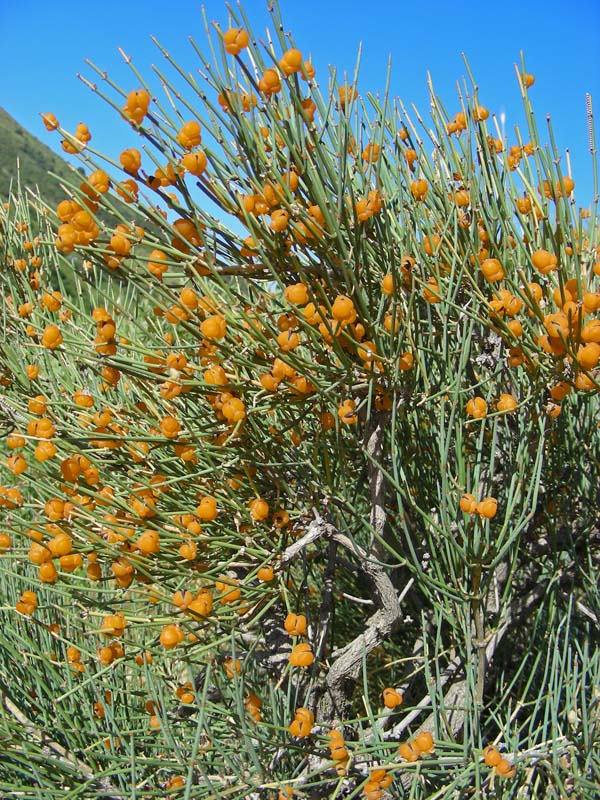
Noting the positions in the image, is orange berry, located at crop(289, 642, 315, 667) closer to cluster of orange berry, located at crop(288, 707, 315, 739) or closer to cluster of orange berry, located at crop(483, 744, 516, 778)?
cluster of orange berry, located at crop(288, 707, 315, 739)

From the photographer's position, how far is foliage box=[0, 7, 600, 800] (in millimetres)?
1112

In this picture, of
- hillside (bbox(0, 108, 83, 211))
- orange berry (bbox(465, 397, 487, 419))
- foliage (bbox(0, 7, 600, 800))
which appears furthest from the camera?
hillside (bbox(0, 108, 83, 211))

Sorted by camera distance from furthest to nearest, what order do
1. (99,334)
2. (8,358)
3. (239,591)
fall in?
1. (8,358)
2. (239,591)
3. (99,334)

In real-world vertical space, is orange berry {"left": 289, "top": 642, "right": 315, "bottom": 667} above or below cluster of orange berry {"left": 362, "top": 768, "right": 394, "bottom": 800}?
above

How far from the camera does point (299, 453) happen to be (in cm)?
149

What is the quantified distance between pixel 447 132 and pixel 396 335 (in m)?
0.65

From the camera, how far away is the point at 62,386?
2.22 m

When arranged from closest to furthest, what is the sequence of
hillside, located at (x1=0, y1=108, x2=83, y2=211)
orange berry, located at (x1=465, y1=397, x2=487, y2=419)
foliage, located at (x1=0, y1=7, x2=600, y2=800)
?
1. foliage, located at (x1=0, y1=7, x2=600, y2=800)
2. orange berry, located at (x1=465, y1=397, x2=487, y2=419)
3. hillside, located at (x1=0, y1=108, x2=83, y2=211)

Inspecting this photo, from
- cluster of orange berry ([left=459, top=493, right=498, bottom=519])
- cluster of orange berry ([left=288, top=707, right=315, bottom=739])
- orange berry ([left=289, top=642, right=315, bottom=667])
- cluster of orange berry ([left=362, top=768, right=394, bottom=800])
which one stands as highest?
cluster of orange berry ([left=459, top=493, right=498, bottom=519])

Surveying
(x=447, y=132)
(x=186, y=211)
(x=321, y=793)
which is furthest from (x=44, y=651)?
(x=447, y=132)

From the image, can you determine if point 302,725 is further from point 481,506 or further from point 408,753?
point 481,506

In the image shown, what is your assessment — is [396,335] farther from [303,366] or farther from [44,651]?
[44,651]

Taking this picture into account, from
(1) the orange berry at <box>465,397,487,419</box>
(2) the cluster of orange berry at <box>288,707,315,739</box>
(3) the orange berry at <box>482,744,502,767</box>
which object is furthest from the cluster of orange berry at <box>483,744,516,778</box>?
(1) the orange berry at <box>465,397,487,419</box>

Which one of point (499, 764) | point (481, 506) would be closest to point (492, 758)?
point (499, 764)
